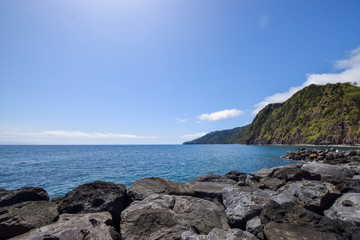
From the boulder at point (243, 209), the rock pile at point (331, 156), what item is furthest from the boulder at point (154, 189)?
the rock pile at point (331, 156)

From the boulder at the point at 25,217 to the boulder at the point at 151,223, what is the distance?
2.67 meters

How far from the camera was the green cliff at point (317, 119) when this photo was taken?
92.4m

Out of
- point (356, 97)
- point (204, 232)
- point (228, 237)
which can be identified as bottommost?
point (204, 232)

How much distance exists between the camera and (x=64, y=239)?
4.59 metres

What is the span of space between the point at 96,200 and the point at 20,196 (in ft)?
12.5

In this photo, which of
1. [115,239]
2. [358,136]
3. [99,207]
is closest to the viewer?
[115,239]

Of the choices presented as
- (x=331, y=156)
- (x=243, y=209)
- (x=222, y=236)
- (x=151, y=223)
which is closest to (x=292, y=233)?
(x=243, y=209)

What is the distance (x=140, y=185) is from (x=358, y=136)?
115m

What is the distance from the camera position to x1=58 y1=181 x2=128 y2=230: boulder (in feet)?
22.6

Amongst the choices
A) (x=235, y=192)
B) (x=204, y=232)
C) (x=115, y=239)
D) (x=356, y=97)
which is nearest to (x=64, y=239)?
(x=115, y=239)

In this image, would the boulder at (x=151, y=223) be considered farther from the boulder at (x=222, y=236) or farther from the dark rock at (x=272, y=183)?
the dark rock at (x=272, y=183)

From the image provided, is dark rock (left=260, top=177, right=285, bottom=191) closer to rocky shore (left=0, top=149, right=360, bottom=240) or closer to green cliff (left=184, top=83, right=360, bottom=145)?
rocky shore (left=0, top=149, right=360, bottom=240)

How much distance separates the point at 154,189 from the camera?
8.88m

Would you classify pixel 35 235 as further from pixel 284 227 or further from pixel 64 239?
pixel 284 227
